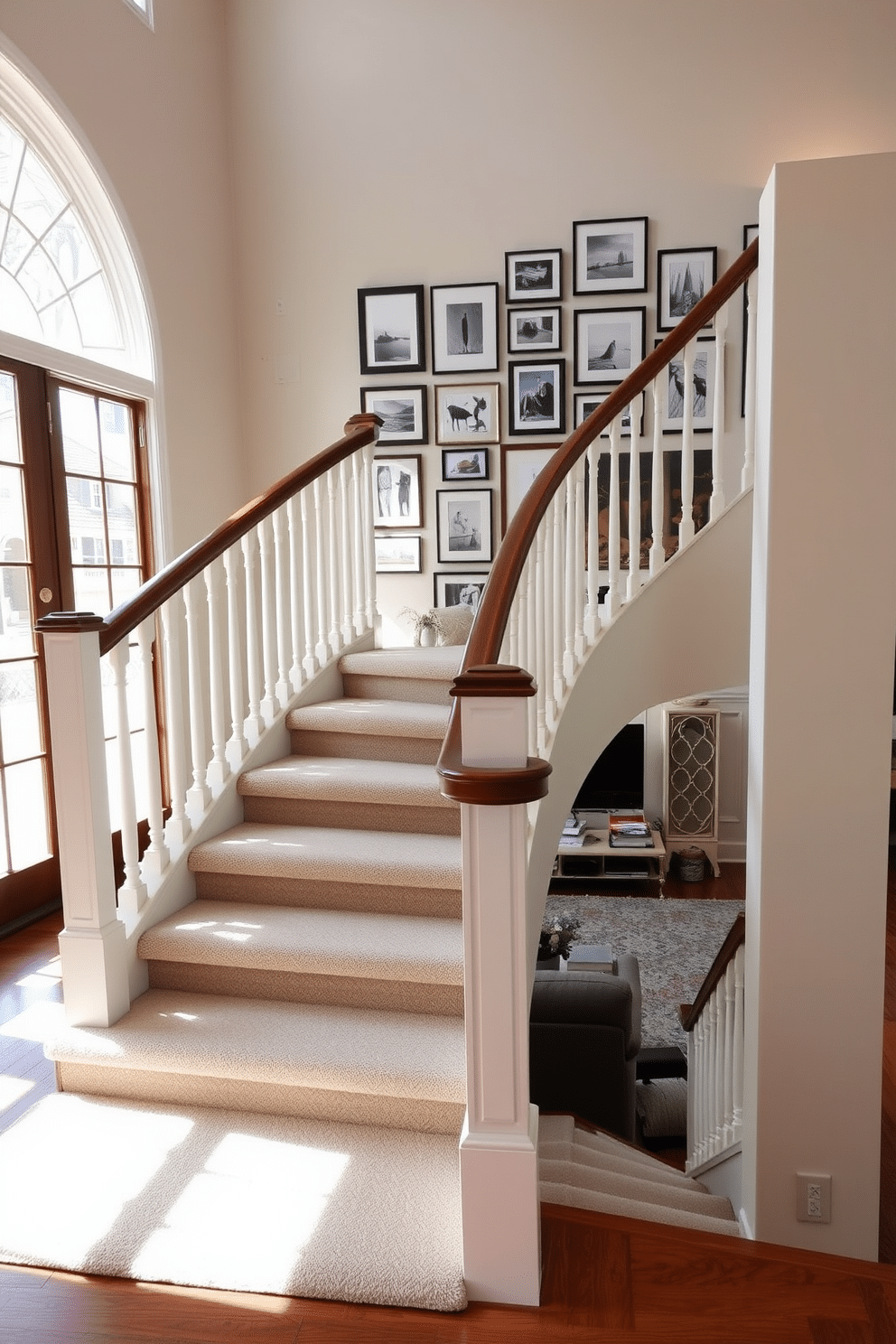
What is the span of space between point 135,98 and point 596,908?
18.2 feet

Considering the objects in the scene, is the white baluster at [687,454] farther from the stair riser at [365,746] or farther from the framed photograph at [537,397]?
the framed photograph at [537,397]

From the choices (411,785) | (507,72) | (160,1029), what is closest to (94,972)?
(160,1029)

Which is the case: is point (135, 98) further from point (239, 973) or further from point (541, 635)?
point (239, 973)

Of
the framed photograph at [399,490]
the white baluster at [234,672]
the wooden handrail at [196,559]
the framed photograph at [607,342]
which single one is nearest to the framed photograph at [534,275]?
the framed photograph at [607,342]

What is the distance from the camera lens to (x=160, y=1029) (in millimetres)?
2447

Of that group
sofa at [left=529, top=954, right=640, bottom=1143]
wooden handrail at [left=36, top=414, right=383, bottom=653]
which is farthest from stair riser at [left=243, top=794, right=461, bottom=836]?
sofa at [left=529, top=954, right=640, bottom=1143]

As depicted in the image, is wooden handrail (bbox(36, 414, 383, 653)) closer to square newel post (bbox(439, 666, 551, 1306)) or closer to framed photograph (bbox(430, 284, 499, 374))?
square newel post (bbox(439, 666, 551, 1306))

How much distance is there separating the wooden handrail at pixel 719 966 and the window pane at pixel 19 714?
9.82 ft

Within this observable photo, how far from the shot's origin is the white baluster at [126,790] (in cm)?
263

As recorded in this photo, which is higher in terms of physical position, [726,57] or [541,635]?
[726,57]

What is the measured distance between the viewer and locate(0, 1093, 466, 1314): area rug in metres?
1.84

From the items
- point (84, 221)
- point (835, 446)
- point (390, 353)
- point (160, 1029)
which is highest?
point (84, 221)

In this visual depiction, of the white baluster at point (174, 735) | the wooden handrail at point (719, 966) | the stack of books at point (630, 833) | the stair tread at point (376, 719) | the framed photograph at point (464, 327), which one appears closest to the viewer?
the white baluster at point (174, 735)

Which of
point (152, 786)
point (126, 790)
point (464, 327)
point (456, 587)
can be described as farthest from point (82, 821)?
point (464, 327)
